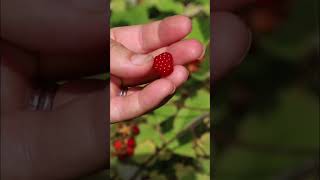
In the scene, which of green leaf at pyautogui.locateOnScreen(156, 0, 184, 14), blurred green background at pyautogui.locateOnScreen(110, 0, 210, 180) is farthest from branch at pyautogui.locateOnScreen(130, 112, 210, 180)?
green leaf at pyautogui.locateOnScreen(156, 0, 184, 14)

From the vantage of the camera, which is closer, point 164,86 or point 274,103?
point 164,86

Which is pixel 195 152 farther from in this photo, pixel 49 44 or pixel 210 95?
pixel 49 44

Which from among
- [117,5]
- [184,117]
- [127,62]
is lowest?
[184,117]

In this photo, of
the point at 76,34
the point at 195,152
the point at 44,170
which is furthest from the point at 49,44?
the point at 195,152

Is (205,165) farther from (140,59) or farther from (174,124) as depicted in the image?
(140,59)

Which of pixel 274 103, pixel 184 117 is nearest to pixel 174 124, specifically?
pixel 184 117

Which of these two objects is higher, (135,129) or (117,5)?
(117,5)
